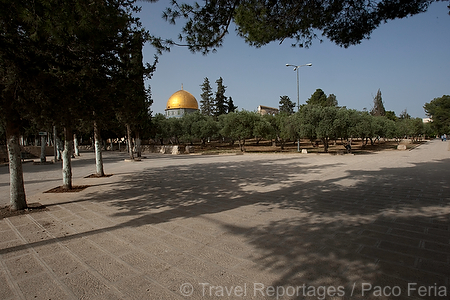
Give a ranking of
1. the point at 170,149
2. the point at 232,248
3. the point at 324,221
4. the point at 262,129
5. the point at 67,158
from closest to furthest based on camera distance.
A: the point at 232,248
the point at 324,221
the point at 67,158
the point at 262,129
the point at 170,149

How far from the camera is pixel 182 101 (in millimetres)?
67375

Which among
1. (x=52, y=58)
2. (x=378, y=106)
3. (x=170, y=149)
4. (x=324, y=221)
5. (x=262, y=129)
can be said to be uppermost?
(x=378, y=106)

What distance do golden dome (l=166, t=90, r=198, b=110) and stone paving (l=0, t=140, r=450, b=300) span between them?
62.1m

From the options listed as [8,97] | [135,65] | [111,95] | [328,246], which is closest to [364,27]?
[328,246]

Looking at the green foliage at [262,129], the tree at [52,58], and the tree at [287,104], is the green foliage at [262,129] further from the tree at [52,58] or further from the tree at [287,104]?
the tree at [287,104]

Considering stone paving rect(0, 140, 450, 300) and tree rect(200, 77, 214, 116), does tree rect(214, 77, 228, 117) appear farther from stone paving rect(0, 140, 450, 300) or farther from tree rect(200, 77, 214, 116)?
stone paving rect(0, 140, 450, 300)

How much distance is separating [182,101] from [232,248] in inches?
2608

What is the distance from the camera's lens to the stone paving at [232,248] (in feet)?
8.71

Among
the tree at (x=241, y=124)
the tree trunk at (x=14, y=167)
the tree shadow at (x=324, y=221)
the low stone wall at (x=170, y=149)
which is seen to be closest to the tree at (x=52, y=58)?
the tree trunk at (x=14, y=167)

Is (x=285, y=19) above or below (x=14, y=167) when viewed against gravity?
above

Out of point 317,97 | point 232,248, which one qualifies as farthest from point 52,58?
point 317,97

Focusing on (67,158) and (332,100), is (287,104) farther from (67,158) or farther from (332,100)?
(67,158)

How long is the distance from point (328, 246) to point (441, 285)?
4.09ft

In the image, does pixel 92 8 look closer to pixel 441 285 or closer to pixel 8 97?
pixel 8 97
